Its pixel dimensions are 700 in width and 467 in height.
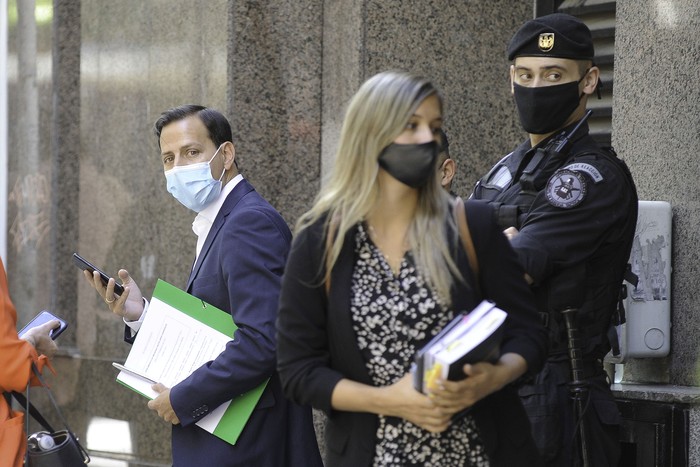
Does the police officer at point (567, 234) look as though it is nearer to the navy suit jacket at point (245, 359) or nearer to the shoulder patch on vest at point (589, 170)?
the shoulder patch on vest at point (589, 170)

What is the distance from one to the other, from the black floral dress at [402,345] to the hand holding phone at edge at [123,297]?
168 cm

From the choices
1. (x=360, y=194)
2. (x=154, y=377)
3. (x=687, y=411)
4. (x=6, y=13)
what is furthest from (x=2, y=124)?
(x=360, y=194)

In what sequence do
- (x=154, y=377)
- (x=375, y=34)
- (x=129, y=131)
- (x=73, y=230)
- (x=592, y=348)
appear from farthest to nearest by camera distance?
(x=73, y=230) < (x=129, y=131) < (x=375, y=34) < (x=154, y=377) < (x=592, y=348)

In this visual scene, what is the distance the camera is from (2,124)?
380 inches

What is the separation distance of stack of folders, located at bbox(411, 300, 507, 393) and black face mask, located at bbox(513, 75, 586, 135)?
1542 millimetres

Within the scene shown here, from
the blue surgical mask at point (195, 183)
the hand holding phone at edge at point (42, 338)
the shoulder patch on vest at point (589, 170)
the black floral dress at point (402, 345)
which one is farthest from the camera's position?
the hand holding phone at edge at point (42, 338)

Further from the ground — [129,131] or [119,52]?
[119,52]

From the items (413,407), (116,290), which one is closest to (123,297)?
(116,290)

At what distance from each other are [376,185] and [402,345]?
41 cm

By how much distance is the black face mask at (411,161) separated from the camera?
9.52ft

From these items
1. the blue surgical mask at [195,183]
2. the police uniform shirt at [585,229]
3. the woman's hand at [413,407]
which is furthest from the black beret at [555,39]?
the woman's hand at [413,407]

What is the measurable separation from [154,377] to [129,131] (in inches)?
148

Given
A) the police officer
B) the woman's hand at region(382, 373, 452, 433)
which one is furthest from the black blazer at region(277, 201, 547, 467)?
the police officer

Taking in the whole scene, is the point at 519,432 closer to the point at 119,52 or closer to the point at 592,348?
the point at 592,348
